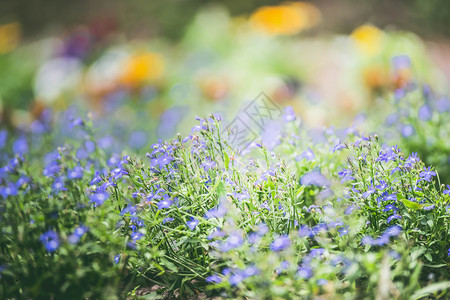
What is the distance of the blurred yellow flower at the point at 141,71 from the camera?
4.75 m

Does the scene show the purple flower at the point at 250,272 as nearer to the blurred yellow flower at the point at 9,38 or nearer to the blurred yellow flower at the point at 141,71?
the blurred yellow flower at the point at 141,71

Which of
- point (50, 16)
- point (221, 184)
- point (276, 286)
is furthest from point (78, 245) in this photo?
point (50, 16)

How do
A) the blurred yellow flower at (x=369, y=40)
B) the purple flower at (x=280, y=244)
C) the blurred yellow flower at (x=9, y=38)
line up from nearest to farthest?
1. the purple flower at (x=280, y=244)
2. the blurred yellow flower at (x=369, y=40)
3. the blurred yellow flower at (x=9, y=38)

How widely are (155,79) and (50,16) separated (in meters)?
5.75

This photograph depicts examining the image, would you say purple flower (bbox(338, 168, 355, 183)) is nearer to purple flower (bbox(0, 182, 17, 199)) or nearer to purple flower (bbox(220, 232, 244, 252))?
purple flower (bbox(220, 232, 244, 252))

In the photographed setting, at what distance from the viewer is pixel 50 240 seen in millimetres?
1638

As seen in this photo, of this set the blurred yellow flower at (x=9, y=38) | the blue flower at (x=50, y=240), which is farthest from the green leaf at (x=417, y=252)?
the blurred yellow flower at (x=9, y=38)

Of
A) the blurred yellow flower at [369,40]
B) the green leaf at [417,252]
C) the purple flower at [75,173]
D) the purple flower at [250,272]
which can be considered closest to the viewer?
the purple flower at [250,272]

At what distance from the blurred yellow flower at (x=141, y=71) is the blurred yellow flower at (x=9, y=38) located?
3.23 meters

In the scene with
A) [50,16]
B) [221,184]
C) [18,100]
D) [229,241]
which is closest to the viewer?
[229,241]

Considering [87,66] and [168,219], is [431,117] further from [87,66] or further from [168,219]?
[87,66]

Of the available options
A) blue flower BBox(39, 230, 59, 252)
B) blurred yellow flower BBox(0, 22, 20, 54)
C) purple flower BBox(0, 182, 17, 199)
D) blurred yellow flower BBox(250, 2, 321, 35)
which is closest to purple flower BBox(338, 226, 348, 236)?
blue flower BBox(39, 230, 59, 252)

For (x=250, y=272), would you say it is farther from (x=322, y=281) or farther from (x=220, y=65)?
(x=220, y=65)

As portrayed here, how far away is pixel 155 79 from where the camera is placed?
4871 millimetres
